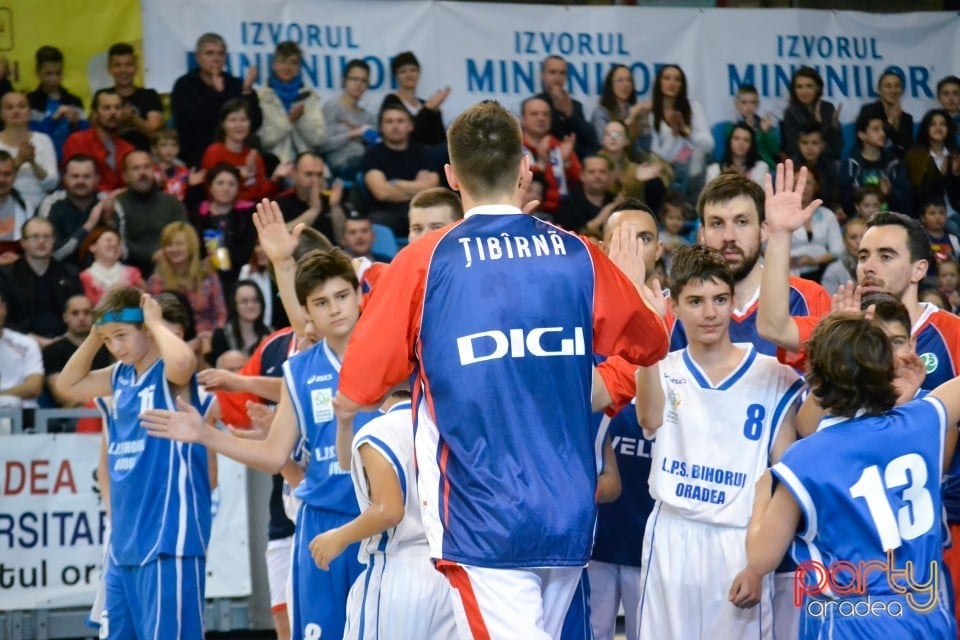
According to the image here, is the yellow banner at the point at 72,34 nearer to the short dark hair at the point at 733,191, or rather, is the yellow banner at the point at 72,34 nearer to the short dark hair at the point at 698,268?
the short dark hair at the point at 733,191

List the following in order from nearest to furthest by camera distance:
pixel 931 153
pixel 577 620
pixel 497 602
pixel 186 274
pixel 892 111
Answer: pixel 497 602 < pixel 577 620 < pixel 186 274 < pixel 931 153 < pixel 892 111


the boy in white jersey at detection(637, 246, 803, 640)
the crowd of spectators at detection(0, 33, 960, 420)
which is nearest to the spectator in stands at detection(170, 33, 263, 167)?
the crowd of spectators at detection(0, 33, 960, 420)

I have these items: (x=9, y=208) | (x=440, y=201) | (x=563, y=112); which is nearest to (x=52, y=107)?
(x=9, y=208)

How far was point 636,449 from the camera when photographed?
6109 millimetres

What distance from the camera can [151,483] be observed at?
7.41 meters

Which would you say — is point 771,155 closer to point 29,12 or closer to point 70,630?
point 29,12

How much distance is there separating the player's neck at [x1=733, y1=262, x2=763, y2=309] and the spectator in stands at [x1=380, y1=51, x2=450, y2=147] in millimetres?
7449

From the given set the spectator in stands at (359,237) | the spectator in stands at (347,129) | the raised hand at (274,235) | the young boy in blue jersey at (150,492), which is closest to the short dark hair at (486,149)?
the raised hand at (274,235)

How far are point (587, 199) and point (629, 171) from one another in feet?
2.26

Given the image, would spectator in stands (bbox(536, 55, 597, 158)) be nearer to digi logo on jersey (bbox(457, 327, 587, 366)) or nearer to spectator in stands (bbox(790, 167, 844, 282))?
spectator in stands (bbox(790, 167, 844, 282))

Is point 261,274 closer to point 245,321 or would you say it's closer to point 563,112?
point 245,321

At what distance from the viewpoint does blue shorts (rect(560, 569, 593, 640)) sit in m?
4.50

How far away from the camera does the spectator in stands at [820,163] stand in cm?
1390

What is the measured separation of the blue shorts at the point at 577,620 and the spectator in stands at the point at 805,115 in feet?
33.5
